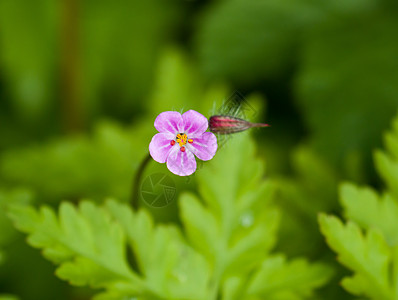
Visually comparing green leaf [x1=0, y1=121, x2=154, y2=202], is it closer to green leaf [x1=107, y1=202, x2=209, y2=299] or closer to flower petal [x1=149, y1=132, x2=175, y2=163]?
green leaf [x1=107, y1=202, x2=209, y2=299]

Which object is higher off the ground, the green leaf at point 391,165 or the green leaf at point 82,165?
the green leaf at point 82,165

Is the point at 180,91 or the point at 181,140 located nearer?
the point at 181,140

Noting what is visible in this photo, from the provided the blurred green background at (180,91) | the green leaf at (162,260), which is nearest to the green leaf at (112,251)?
the green leaf at (162,260)

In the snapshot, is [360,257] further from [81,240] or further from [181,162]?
[81,240]

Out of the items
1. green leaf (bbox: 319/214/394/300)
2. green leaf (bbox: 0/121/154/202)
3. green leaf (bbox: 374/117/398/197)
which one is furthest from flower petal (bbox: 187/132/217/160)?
green leaf (bbox: 0/121/154/202)

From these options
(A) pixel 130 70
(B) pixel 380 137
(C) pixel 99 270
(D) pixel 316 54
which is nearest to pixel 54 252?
(C) pixel 99 270

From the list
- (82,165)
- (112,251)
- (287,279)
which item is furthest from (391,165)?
(82,165)

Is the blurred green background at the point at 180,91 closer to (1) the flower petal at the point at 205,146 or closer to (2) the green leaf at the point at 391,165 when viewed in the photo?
(2) the green leaf at the point at 391,165
